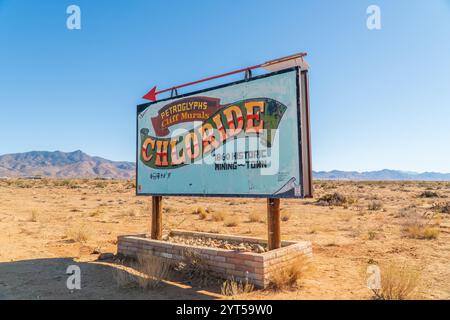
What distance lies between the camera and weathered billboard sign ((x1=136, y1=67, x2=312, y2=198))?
6.64m

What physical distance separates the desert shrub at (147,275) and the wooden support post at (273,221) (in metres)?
2.51

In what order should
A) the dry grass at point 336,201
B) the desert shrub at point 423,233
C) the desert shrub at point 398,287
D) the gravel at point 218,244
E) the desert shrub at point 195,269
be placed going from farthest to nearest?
the dry grass at point 336,201 < the desert shrub at point 423,233 < the gravel at point 218,244 < the desert shrub at point 195,269 < the desert shrub at point 398,287

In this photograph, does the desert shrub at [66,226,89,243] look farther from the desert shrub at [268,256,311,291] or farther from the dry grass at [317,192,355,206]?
the dry grass at [317,192,355,206]

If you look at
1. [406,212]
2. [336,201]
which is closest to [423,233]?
[406,212]

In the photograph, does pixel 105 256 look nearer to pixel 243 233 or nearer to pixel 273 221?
pixel 273 221

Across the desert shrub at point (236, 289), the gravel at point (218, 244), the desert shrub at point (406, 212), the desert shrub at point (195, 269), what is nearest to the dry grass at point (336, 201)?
the desert shrub at point (406, 212)

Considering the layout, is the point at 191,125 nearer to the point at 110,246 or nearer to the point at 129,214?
the point at 110,246

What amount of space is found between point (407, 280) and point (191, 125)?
19.4 ft

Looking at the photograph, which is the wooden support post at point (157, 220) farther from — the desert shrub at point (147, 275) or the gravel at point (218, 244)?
the desert shrub at point (147, 275)

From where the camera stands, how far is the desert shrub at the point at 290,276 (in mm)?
6418

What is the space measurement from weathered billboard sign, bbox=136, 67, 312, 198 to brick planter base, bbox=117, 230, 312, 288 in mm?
1322

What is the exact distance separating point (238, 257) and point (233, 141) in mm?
2613
